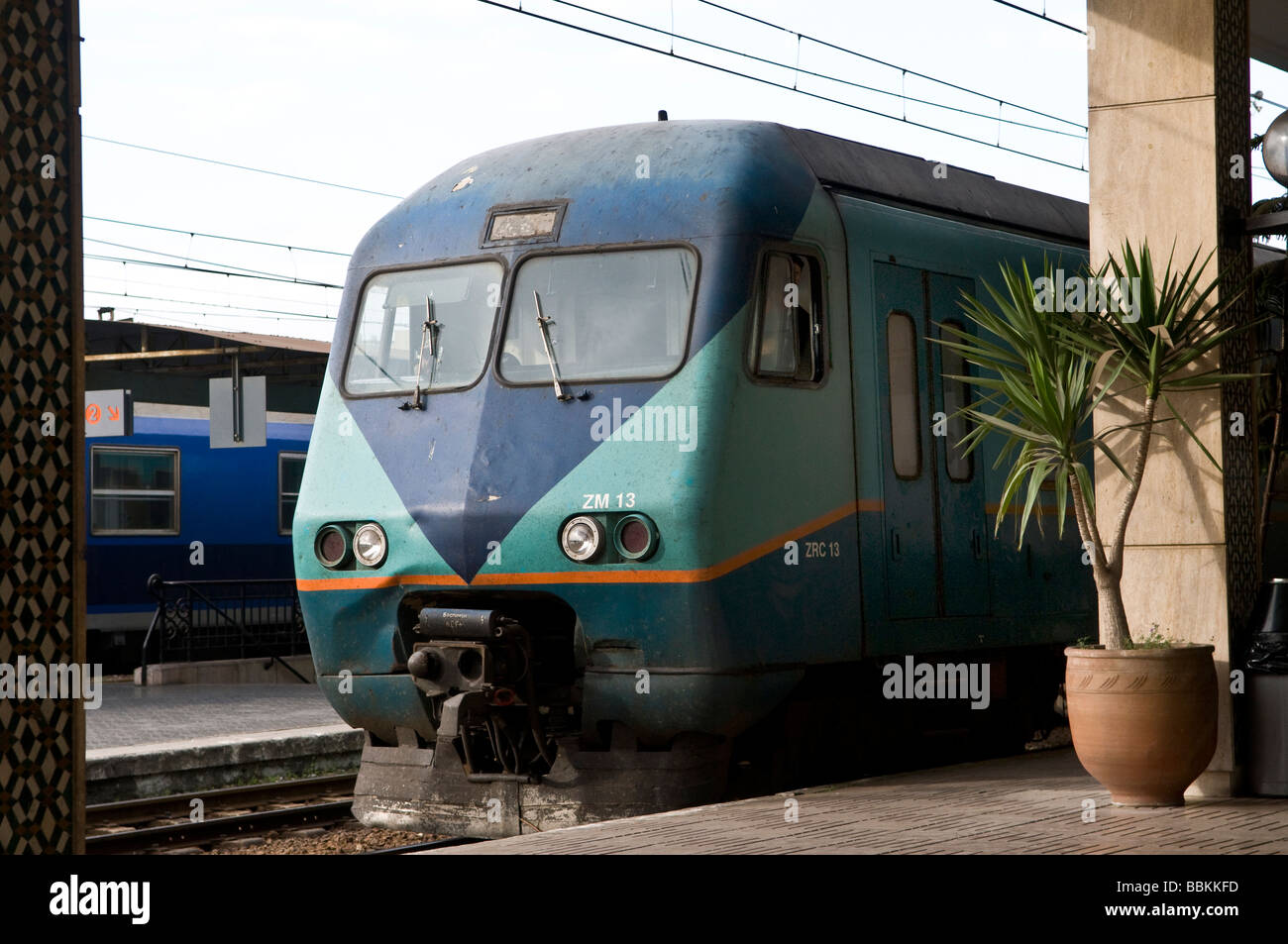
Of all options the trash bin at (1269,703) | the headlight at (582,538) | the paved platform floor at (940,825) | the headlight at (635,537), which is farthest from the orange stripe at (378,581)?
the trash bin at (1269,703)

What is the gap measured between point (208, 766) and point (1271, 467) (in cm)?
773

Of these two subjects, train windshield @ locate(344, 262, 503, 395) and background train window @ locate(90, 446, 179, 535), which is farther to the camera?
background train window @ locate(90, 446, 179, 535)

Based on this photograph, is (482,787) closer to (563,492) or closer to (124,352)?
(563,492)

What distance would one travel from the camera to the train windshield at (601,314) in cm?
870

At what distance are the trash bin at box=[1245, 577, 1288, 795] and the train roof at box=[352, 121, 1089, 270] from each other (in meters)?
3.14

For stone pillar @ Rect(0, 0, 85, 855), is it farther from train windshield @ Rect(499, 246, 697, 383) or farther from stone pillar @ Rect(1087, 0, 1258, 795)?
stone pillar @ Rect(1087, 0, 1258, 795)

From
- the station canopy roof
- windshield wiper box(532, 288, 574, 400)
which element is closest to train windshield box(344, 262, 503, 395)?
windshield wiper box(532, 288, 574, 400)

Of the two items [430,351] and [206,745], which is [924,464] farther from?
[206,745]

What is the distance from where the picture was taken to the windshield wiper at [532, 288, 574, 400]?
878 cm

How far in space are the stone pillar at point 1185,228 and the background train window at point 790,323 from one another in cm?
148

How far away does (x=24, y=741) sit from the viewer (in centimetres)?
452

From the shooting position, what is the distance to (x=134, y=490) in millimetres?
22281

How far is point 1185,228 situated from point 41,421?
233 inches

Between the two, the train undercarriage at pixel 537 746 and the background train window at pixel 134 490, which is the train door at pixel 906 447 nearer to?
the train undercarriage at pixel 537 746
